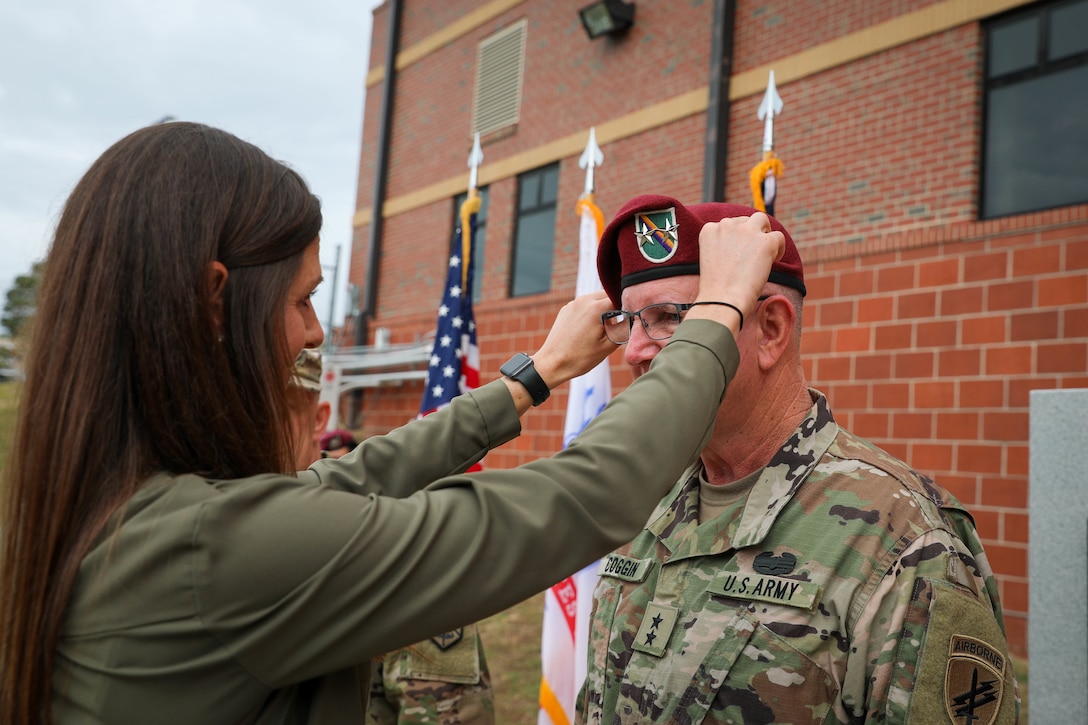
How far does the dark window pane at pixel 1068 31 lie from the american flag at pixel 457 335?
4884mm

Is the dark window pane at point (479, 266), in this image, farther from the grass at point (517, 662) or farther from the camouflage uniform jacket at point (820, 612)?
the camouflage uniform jacket at point (820, 612)

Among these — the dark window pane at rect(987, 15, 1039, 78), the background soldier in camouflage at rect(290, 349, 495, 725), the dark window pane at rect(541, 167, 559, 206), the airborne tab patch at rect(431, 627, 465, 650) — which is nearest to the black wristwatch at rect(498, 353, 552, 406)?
the background soldier in camouflage at rect(290, 349, 495, 725)

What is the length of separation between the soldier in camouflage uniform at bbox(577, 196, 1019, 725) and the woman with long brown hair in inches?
24.7

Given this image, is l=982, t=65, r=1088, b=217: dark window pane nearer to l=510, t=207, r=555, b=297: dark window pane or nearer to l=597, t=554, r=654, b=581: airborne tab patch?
l=510, t=207, r=555, b=297: dark window pane

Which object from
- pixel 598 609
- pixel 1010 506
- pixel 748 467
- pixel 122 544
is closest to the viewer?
pixel 122 544

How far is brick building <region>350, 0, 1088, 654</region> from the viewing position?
20.7 ft

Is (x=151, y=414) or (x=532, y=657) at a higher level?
(x=151, y=414)

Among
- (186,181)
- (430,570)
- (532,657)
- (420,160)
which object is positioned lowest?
(532,657)

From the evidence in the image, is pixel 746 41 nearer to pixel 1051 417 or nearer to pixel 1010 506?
pixel 1010 506

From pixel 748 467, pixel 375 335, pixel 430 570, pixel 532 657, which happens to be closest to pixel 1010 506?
pixel 532 657

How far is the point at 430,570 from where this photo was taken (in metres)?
1.17

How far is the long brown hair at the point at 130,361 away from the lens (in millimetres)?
1173

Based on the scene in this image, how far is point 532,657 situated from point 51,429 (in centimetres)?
629

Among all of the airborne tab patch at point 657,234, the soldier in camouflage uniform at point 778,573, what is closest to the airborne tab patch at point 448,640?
the soldier in camouflage uniform at point 778,573
